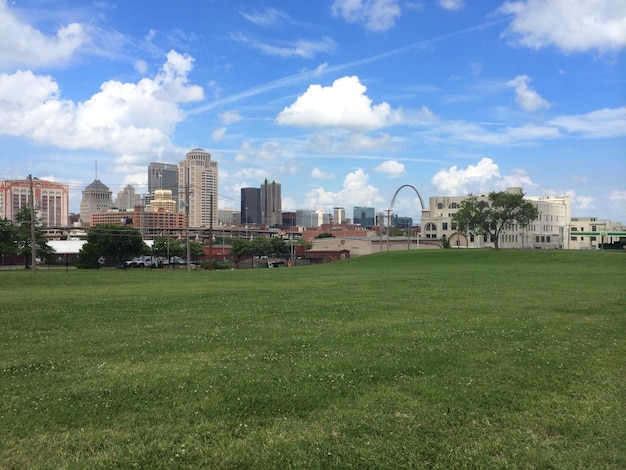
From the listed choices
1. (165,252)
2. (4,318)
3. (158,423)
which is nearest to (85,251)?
(165,252)

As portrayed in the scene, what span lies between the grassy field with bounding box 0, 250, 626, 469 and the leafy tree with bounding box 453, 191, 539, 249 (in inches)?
3174

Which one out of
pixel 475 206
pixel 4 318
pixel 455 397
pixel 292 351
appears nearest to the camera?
pixel 455 397

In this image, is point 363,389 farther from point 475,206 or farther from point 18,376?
point 475,206

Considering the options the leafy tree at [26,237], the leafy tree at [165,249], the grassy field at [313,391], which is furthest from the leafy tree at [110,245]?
the grassy field at [313,391]

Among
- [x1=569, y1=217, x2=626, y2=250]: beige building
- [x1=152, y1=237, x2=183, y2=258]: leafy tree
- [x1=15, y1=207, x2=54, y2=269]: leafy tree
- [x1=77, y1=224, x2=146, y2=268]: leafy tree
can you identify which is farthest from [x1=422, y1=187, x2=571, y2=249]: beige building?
[x1=15, y1=207, x2=54, y2=269]: leafy tree

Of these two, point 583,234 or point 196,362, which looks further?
point 583,234

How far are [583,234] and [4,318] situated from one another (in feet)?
559

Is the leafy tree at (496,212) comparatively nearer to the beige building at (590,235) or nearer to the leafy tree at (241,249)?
the leafy tree at (241,249)

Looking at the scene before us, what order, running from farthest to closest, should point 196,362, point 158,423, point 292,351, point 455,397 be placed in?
point 292,351 < point 196,362 < point 455,397 < point 158,423

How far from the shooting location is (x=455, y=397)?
782 cm

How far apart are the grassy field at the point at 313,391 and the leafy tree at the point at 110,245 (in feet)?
213

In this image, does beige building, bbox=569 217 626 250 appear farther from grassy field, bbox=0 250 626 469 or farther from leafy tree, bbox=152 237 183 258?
grassy field, bbox=0 250 626 469

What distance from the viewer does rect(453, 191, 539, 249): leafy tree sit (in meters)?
91.2

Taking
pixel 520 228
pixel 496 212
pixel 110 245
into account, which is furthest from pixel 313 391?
pixel 520 228
